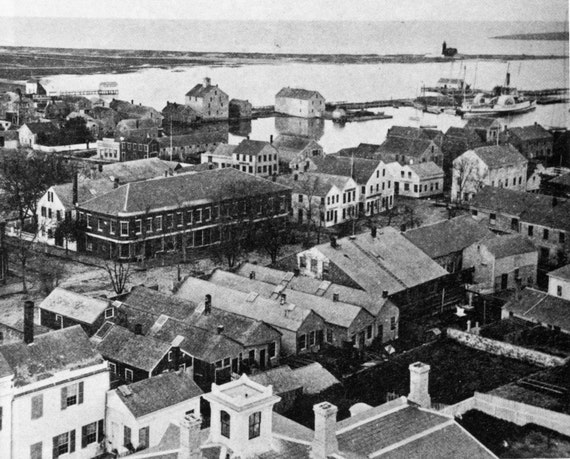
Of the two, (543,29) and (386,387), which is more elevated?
(543,29)

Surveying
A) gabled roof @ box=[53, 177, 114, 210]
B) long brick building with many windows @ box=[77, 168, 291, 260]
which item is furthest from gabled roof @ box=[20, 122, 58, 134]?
long brick building with many windows @ box=[77, 168, 291, 260]

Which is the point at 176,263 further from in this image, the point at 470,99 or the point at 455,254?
the point at 470,99

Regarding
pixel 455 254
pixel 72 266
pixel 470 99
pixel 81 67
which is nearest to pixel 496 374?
pixel 455 254

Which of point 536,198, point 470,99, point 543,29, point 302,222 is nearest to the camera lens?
point 543,29

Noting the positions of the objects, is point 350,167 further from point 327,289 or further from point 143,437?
point 143,437

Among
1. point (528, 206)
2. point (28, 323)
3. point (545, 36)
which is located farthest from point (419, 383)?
point (528, 206)

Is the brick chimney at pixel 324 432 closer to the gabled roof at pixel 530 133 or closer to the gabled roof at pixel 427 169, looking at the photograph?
the gabled roof at pixel 427 169
